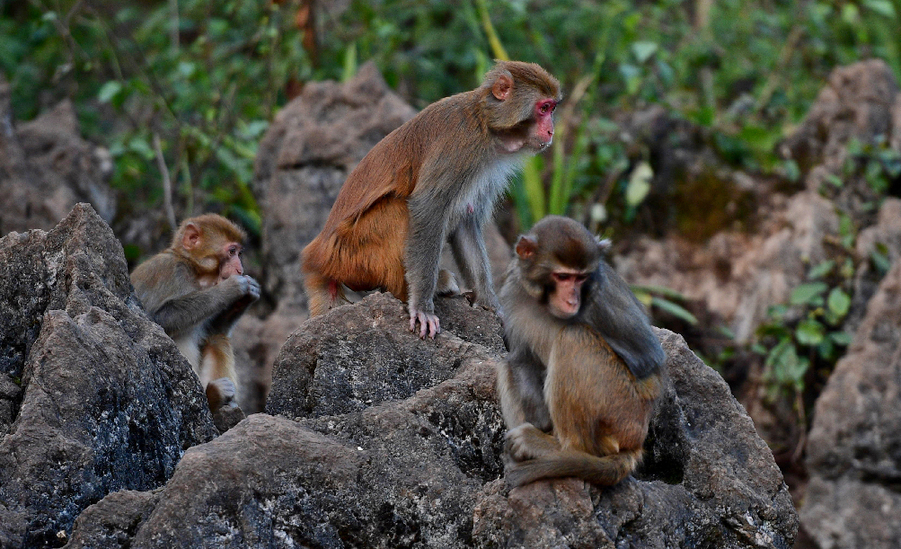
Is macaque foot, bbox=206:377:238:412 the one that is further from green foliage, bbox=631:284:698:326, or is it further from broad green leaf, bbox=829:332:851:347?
broad green leaf, bbox=829:332:851:347

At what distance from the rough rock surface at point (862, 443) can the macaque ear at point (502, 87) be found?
380 cm

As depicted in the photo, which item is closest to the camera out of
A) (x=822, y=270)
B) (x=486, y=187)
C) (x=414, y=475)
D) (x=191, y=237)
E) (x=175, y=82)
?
(x=414, y=475)

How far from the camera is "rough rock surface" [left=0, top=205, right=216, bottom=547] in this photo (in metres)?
3.47

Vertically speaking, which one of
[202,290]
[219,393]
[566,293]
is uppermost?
[566,293]

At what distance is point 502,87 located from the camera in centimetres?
539

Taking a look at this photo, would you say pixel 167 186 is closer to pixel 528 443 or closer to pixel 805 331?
pixel 805 331

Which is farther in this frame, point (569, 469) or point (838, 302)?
point (838, 302)

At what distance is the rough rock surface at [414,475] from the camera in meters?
3.41

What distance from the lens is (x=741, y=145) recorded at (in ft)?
32.2

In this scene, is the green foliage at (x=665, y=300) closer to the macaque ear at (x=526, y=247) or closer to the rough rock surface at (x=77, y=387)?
the macaque ear at (x=526, y=247)

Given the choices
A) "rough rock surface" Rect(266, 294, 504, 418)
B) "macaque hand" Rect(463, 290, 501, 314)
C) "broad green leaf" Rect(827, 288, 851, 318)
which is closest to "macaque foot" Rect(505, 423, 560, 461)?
"rough rock surface" Rect(266, 294, 504, 418)

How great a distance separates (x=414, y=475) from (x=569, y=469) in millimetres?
612

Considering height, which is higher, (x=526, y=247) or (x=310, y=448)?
(x=526, y=247)

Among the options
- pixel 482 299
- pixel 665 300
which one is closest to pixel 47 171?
pixel 482 299
